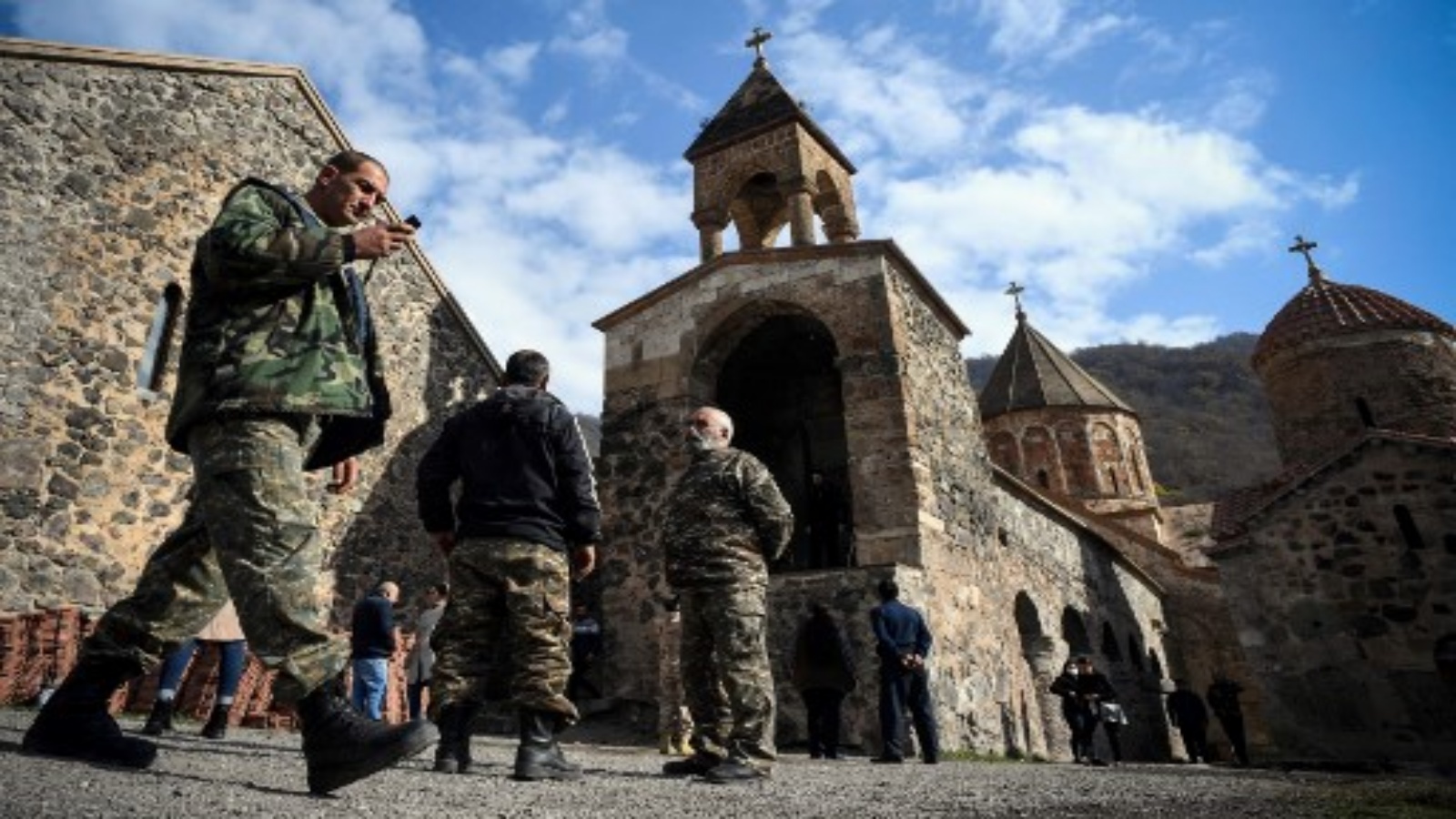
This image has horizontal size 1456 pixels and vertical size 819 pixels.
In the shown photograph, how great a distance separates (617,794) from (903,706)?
418 centimetres

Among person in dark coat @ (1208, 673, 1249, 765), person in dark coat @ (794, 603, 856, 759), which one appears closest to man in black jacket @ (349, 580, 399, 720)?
person in dark coat @ (794, 603, 856, 759)

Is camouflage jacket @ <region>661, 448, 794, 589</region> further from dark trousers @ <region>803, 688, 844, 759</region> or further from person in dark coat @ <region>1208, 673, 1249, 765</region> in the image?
person in dark coat @ <region>1208, 673, 1249, 765</region>

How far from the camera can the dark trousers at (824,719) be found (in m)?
6.80

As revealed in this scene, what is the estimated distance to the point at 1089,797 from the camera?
3.42 metres

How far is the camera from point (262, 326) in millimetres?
2668

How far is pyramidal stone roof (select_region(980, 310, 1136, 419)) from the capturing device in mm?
23891

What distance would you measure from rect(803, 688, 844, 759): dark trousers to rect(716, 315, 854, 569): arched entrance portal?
416cm

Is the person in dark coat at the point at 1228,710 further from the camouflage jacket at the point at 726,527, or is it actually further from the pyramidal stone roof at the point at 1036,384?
the camouflage jacket at the point at 726,527

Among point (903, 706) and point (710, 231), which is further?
point (710, 231)

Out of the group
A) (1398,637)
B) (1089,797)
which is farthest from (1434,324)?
(1089,797)

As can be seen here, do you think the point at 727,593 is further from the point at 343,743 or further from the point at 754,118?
the point at 754,118

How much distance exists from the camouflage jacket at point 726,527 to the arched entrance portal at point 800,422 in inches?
271

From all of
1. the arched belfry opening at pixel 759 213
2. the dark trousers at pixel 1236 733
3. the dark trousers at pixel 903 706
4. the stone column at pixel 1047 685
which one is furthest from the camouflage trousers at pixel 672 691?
the dark trousers at pixel 1236 733

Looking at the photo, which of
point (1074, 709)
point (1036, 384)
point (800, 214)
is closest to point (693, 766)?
point (1074, 709)
